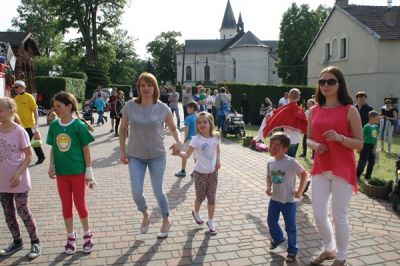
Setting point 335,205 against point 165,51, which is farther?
point 165,51

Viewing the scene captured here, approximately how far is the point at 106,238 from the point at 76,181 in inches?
40.0

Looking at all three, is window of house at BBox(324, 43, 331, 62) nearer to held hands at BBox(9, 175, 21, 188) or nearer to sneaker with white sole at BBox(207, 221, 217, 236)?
sneaker with white sole at BBox(207, 221, 217, 236)

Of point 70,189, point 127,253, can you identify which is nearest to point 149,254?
point 127,253

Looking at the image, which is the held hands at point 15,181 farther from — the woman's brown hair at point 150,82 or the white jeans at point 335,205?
the white jeans at point 335,205

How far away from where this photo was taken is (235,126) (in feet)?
53.6

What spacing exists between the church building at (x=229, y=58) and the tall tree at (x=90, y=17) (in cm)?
2365

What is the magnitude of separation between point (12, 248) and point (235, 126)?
12.3 m

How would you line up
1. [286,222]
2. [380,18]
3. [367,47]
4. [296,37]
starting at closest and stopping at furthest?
[286,222] < [367,47] < [380,18] < [296,37]

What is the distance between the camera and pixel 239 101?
81.7 ft

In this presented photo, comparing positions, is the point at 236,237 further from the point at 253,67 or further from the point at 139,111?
the point at 253,67

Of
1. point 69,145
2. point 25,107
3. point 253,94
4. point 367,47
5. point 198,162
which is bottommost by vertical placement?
point 198,162

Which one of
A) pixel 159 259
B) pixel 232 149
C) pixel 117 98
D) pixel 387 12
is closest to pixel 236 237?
pixel 159 259

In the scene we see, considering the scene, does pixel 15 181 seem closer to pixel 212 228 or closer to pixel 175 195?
pixel 212 228

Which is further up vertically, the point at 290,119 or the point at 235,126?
the point at 290,119
